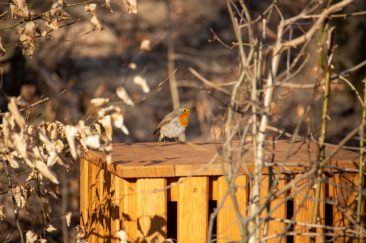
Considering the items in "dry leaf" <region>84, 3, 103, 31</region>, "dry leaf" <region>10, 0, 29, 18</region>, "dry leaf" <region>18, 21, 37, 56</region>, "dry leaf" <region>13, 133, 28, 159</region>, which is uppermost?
"dry leaf" <region>10, 0, 29, 18</region>

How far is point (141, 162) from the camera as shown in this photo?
3.66 meters

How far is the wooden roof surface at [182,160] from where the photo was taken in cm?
348

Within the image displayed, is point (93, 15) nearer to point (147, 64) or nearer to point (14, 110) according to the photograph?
point (14, 110)

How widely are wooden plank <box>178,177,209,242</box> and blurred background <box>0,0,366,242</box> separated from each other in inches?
146

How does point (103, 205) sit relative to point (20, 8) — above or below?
below

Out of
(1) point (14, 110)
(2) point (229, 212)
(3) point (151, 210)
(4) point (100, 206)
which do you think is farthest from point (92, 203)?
(1) point (14, 110)

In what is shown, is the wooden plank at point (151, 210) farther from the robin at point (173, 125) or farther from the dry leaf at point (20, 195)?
the robin at point (173, 125)

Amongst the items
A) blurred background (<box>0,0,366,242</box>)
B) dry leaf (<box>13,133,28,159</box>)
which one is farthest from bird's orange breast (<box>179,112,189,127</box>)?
dry leaf (<box>13,133,28,159</box>)

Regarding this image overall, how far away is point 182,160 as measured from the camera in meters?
3.73

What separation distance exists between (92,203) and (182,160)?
72 cm

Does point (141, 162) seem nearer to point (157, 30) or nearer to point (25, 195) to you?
point (25, 195)

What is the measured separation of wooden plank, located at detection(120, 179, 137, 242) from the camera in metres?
3.59

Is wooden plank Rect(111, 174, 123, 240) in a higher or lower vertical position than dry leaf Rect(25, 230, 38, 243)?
higher

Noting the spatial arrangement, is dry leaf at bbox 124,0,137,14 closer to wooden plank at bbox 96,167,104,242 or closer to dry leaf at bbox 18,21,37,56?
dry leaf at bbox 18,21,37,56
